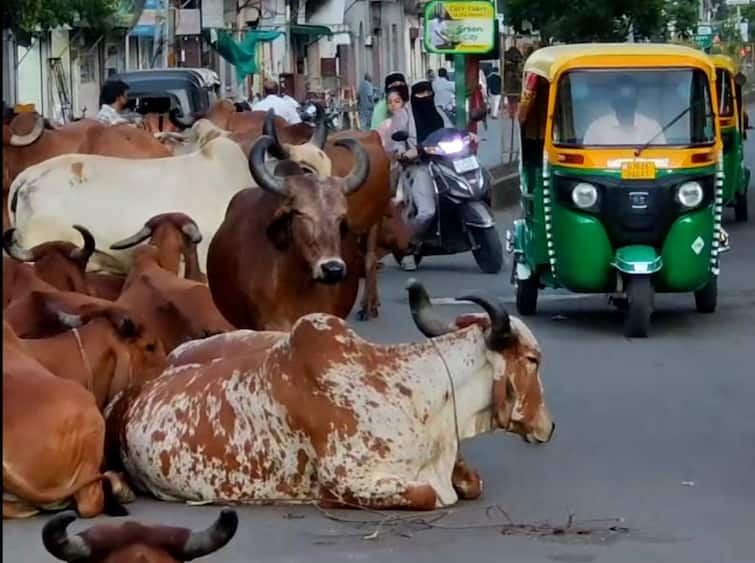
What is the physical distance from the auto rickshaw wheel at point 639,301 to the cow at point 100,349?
5.14 m

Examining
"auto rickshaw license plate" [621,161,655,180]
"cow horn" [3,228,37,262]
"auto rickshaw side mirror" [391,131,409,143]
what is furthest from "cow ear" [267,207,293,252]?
"auto rickshaw side mirror" [391,131,409,143]

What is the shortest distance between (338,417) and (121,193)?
252 inches

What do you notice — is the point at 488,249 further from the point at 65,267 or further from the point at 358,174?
the point at 65,267

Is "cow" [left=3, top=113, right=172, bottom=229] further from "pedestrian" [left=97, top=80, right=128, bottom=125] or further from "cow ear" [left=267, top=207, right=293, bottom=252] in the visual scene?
"cow ear" [left=267, top=207, right=293, bottom=252]

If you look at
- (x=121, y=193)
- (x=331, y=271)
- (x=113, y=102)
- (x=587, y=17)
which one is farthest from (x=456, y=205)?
(x=587, y=17)

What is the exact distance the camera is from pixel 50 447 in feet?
27.1

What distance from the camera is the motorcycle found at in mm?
19172

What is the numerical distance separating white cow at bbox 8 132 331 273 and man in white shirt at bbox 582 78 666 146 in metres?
2.47

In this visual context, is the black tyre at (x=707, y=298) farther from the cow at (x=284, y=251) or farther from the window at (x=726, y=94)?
the window at (x=726, y=94)

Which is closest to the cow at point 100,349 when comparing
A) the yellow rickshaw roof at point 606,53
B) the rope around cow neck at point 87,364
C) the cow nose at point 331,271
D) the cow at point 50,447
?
the rope around cow neck at point 87,364

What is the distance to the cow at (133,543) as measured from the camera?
485cm

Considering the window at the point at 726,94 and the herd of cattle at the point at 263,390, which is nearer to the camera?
the herd of cattle at the point at 263,390

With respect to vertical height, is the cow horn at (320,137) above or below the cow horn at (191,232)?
above

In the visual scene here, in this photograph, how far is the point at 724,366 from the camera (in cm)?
1308
